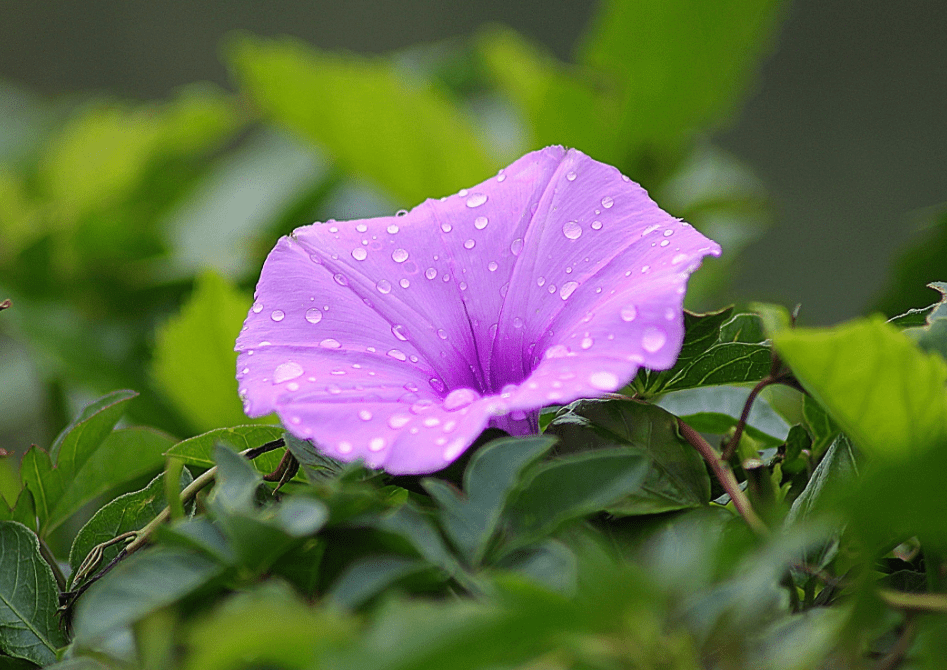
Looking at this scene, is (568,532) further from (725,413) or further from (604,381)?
(725,413)

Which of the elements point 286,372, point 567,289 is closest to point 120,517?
point 286,372

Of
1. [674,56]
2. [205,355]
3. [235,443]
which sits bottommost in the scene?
[205,355]

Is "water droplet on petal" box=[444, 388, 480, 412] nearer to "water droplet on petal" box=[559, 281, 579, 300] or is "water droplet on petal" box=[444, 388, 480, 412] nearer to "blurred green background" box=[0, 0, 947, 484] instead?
"water droplet on petal" box=[559, 281, 579, 300]

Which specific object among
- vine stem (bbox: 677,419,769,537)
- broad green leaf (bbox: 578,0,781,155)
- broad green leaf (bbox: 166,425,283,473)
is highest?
broad green leaf (bbox: 578,0,781,155)

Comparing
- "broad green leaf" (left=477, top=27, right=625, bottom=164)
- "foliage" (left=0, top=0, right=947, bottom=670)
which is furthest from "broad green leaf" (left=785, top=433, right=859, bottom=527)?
"broad green leaf" (left=477, top=27, right=625, bottom=164)

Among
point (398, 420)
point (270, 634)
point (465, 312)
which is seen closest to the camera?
point (270, 634)

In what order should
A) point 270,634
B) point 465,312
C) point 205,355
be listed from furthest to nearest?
point 205,355, point 465,312, point 270,634

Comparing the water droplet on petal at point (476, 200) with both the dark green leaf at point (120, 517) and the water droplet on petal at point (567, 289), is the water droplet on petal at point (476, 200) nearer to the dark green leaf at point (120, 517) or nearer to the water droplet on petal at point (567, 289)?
the water droplet on petal at point (567, 289)
